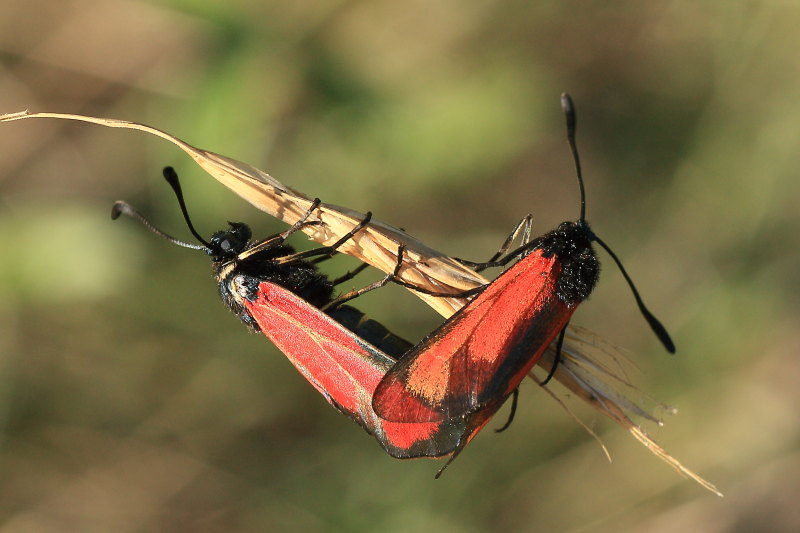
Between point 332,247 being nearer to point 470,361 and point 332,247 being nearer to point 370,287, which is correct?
point 370,287

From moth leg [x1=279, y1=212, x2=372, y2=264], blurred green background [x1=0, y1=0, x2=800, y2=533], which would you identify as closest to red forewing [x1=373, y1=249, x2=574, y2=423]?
moth leg [x1=279, y1=212, x2=372, y2=264]

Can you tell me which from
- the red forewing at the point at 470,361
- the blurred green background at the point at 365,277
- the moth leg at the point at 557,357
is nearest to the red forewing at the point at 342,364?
the red forewing at the point at 470,361

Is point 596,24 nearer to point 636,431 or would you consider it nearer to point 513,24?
point 513,24

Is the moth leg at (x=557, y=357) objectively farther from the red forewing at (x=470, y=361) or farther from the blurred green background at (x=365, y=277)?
the blurred green background at (x=365, y=277)

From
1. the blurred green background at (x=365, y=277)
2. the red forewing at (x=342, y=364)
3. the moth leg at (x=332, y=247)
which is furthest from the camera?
the blurred green background at (x=365, y=277)

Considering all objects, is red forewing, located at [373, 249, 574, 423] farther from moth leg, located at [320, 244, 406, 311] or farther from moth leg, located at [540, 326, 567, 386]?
moth leg, located at [320, 244, 406, 311]

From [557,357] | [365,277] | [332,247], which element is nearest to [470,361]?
[557,357]
